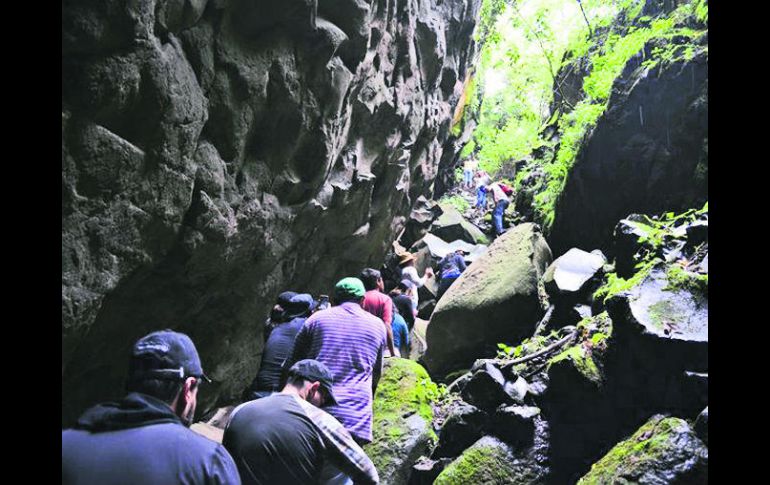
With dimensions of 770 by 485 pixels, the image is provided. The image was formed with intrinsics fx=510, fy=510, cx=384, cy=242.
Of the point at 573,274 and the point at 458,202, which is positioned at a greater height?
the point at 458,202

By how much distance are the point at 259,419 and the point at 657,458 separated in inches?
138

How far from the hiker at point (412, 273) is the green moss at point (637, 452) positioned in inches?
234

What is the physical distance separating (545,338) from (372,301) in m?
2.62

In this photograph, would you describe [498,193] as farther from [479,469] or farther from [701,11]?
[479,469]

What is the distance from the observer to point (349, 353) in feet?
14.3

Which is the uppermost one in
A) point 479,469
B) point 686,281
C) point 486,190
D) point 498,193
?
point 486,190

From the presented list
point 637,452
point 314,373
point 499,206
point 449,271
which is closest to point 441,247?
point 499,206

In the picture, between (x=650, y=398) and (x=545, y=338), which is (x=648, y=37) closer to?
(x=545, y=338)

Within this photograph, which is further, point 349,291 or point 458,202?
point 458,202

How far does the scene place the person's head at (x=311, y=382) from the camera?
339 centimetres

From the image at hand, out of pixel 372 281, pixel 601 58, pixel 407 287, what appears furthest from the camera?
pixel 407 287

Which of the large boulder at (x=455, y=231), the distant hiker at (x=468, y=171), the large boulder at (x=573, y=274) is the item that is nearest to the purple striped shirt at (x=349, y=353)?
the large boulder at (x=573, y=274)

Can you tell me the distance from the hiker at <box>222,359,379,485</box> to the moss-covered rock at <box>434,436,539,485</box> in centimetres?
278

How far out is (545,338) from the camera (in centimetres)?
743
